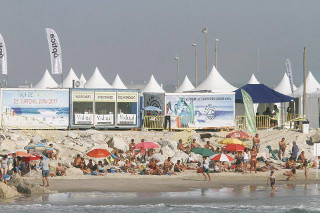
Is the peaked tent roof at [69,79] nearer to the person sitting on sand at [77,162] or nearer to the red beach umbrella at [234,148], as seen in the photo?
the red beach umbrella at [234,148]

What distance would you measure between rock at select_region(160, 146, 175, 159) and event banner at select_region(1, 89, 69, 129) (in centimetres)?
754

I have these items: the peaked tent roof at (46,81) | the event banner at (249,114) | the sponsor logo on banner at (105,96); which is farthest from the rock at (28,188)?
the peaked tent roof at (46,81)

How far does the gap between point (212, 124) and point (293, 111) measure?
665 centimetres

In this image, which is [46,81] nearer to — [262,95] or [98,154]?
[262,95]

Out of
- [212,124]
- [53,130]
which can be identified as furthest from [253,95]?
[53,130]

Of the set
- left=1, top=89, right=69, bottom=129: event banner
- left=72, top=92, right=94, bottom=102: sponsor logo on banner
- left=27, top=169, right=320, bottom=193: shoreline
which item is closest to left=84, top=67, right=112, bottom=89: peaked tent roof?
left=72, top=92, right=94, bottom=102: sponsor logo on banner

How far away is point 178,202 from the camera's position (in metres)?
26.0

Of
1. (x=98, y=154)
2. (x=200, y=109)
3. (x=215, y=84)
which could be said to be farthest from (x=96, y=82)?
(x=98, y=154)

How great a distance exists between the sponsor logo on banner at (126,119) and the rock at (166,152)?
650 cm

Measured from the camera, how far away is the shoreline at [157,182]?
94.6 feet

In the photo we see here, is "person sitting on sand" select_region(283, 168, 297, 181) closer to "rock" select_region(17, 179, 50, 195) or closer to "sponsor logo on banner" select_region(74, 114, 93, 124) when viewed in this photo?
"rock" select_region(17, 179, 50, 195)

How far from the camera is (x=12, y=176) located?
2820cm

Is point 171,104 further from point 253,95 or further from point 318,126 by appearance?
point 318,126

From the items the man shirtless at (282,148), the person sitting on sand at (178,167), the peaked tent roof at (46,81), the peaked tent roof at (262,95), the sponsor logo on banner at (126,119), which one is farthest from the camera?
the peaked tent roof at (46,81)
